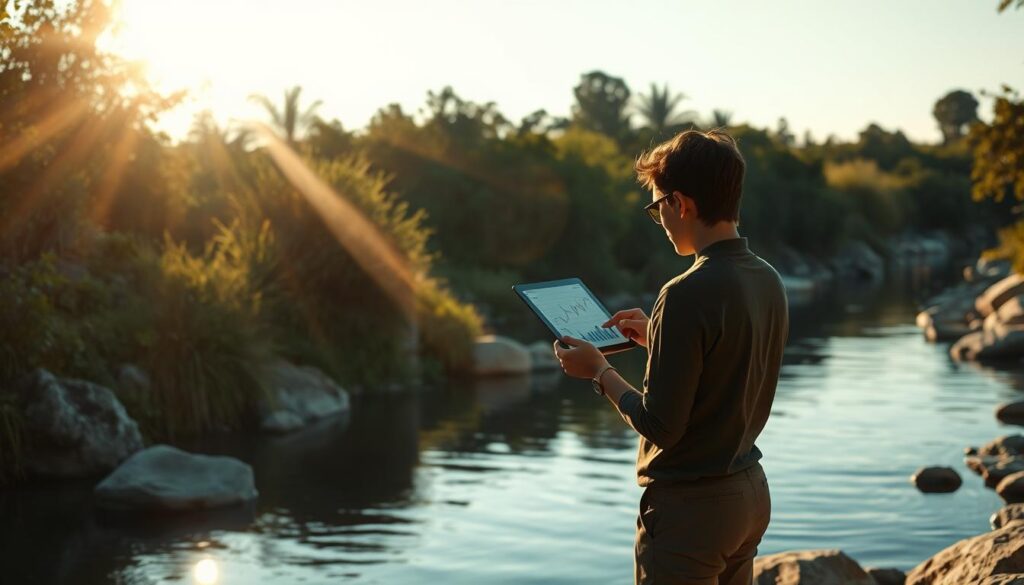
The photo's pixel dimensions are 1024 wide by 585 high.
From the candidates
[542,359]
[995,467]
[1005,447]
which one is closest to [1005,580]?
[995,467]

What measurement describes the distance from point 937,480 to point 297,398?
8.13 meters

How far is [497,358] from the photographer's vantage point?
22.3 meters

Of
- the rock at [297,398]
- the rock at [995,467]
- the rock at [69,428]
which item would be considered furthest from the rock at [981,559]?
the rock at [297,398]

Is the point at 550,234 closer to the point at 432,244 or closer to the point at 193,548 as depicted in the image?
the point at 432,244

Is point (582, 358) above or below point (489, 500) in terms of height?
above

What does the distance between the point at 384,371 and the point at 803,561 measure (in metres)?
13.0

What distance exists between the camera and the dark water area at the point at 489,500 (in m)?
9.06

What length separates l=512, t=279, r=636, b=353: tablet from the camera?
394 cm

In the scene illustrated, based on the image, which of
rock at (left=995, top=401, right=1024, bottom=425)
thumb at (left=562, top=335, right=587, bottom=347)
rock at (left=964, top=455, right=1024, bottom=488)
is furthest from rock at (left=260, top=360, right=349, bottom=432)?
thumb at (left=562, top=335, right=587, bottom=347)

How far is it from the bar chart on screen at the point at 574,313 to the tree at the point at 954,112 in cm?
15608

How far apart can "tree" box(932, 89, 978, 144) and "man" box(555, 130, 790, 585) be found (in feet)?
513

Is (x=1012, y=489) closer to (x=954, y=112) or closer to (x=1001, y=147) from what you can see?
(x=1001, y=147)

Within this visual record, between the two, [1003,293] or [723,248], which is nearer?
[723,248]

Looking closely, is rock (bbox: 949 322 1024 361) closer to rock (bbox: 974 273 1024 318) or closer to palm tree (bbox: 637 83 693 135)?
rock (bbox: 974 273 1024 318)
